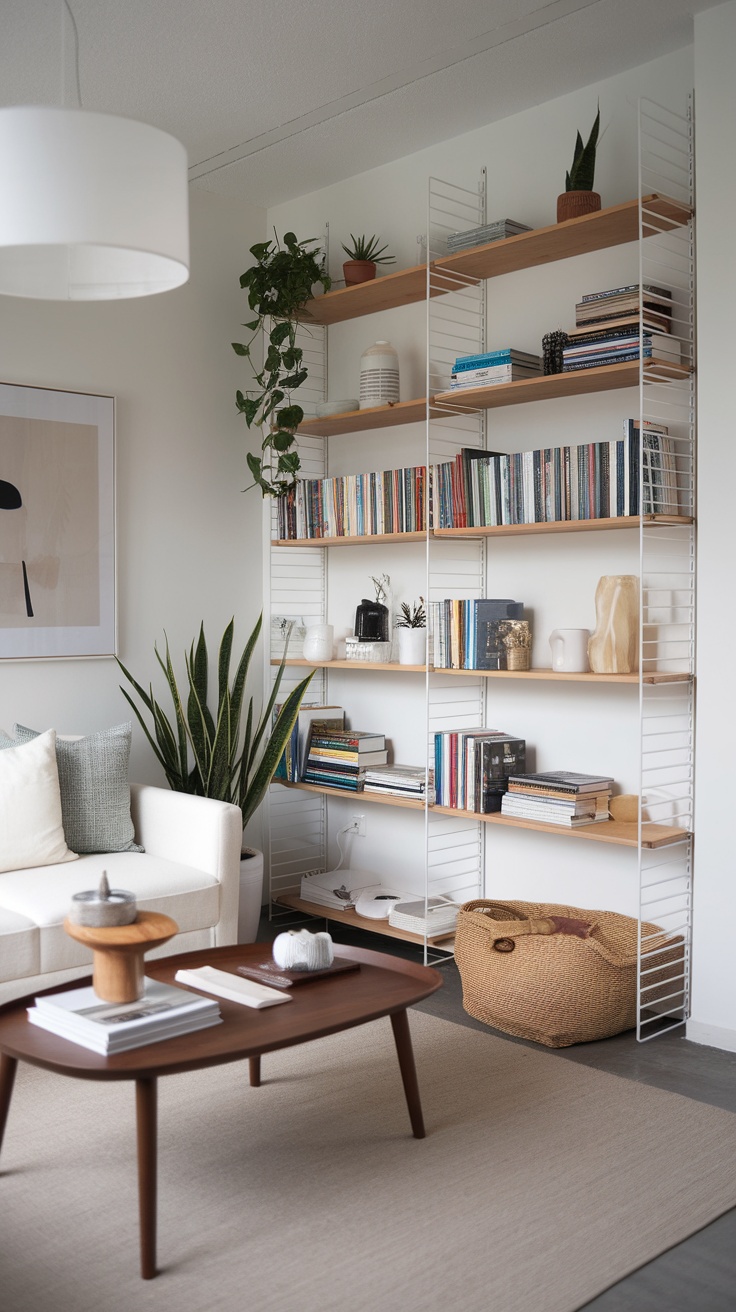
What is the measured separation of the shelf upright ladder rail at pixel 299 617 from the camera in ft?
15.0

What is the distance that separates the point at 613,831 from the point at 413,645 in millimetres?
1036

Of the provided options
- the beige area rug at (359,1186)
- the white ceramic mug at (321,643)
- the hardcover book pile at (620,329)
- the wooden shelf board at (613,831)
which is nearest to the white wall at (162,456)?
the white ceramic mug at (321,643)

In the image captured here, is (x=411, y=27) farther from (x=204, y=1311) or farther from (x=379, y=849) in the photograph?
(x=204, y=1311)

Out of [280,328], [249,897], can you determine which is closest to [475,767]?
[249,897]

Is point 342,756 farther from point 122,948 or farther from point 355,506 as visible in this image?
point 122,948

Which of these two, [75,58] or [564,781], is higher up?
[75,58]

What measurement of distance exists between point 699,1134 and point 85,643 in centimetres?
262

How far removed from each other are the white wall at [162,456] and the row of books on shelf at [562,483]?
116 cm

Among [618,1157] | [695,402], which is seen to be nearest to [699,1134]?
[618,1157]

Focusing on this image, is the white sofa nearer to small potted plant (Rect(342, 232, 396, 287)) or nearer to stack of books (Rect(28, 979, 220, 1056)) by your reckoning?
stack of books (Rect(28, 979, 220, 1056))

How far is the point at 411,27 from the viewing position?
3184mm

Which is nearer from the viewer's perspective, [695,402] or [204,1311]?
[204,1311]

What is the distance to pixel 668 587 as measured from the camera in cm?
334

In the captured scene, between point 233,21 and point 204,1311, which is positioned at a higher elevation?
point 233,21
